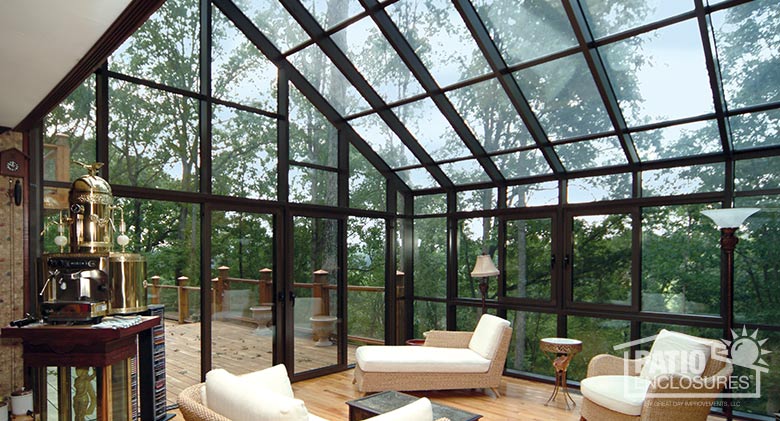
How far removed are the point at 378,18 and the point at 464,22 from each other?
803mm

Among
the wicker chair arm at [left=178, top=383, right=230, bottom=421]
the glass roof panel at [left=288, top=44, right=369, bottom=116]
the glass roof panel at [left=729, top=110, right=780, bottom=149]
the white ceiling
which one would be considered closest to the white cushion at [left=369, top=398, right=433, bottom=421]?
the wicker chair arm at [left=178, top=383, right=230, bottom=421]

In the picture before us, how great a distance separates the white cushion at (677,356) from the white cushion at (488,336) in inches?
52.4

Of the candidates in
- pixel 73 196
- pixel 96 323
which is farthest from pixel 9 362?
pixel 73 196

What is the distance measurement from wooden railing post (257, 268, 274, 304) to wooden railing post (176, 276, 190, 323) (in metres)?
0.77

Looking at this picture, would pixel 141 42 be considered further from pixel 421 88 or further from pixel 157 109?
pixel 421 88

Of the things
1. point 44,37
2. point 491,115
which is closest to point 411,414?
point 44,37

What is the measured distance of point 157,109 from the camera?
4492mm

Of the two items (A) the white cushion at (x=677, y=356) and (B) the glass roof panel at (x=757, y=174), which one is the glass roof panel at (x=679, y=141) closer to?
(B) the glass roof panel at (x=757, y=174)

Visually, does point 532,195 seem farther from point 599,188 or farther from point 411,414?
point 411,414

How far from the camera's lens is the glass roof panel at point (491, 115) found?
476 centimetres

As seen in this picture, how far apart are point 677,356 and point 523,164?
244 centimetres

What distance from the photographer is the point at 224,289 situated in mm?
4887

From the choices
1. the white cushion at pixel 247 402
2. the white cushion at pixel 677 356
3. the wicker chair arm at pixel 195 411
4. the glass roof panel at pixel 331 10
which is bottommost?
the white cushion at pixel 677 356

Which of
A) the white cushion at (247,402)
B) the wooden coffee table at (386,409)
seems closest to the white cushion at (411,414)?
the white cushion at (247,402)
